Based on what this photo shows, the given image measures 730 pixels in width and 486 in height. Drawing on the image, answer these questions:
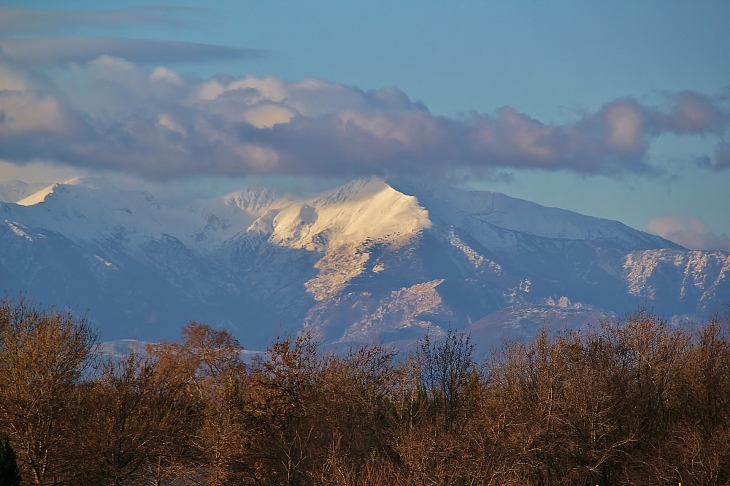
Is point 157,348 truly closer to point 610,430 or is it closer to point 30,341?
point 30,341

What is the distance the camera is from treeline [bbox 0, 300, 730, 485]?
7094cm

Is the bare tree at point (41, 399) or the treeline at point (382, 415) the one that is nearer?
the bare tree at point (41, 399)

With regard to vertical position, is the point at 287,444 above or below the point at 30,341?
below

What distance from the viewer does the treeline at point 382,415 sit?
7094cm

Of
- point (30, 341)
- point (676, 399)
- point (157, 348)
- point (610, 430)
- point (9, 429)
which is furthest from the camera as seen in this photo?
point (157, 348)

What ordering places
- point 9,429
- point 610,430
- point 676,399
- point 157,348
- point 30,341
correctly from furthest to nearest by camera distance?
1. point 157,348
2. point 676,399
3. point 610,430
4. point 30,341
5. point 9,429

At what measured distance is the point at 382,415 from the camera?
86875mm

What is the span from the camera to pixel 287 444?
263 feet

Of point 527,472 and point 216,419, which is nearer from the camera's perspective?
point 527,472

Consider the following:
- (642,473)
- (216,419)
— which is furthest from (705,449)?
(216,419)

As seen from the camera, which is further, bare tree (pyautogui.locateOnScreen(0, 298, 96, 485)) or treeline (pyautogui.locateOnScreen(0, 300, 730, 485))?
treeline (pyautogui.locateOnScreen(0, 300, 730, 485))

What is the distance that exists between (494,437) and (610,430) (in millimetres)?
10368

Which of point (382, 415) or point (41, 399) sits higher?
point (41, 399)

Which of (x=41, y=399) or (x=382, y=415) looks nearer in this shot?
(x=41, y=399)
